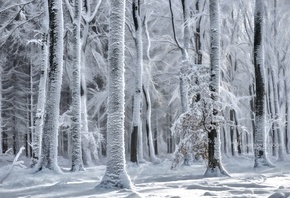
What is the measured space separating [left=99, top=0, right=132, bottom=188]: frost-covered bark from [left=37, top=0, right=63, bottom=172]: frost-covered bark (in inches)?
181

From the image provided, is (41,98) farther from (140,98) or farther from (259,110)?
(259,110)

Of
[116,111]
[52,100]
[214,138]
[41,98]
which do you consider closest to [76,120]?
[52,100]

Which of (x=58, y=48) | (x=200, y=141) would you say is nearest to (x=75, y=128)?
(x=58, y=48)

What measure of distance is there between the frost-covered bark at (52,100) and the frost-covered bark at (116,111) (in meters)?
4.60

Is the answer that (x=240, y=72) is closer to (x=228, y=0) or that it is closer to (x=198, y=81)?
(x=228, y=0)

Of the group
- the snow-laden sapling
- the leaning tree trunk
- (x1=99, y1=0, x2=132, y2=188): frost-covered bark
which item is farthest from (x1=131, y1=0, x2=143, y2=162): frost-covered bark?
(x1=99, y1=0, x2=132, y2=188): frost-covered bark

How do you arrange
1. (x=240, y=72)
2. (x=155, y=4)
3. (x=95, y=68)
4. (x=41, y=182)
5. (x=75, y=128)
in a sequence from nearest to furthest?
(x=41, y=182), (x=75, y=128), (x=155, y=4), (x=95, y=68), (x=240, y=72)

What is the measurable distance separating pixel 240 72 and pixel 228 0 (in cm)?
1471

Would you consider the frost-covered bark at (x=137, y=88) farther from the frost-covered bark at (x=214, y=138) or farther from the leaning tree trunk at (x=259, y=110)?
the frost-covered bark at (x=214, y=138)

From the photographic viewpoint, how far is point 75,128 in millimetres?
14938

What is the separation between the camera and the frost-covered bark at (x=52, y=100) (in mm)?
12992

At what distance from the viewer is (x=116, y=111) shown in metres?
8.89

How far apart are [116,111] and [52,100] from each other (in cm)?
494

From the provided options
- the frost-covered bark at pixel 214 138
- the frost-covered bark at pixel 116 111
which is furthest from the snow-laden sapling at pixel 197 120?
the frost-covered bark at pixel 116 111
